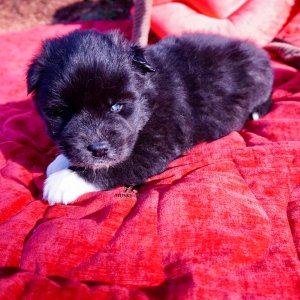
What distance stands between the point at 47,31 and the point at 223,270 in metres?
4.85

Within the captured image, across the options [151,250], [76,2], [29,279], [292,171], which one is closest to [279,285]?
[151,250]

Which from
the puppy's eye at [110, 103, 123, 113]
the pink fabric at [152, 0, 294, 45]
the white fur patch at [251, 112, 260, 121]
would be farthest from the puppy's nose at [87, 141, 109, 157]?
the pink fabric at [152, 0, 294, 45]

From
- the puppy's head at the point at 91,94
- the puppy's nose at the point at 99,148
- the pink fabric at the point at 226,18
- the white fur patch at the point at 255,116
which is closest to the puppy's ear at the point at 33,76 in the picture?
the puppy's head at the point at 91,94

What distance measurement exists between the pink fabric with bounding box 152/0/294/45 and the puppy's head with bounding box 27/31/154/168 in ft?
6.98

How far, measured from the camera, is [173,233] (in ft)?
5.75

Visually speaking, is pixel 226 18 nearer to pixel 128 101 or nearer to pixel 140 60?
pixel 140 60

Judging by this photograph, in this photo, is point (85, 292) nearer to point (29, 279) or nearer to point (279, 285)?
point (29, 279)

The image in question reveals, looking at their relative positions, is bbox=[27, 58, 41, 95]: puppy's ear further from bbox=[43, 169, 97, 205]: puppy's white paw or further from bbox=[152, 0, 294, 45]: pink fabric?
bbox=[152, 0, 294, 45]: pink fabric

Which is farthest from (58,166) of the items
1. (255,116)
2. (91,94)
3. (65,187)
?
(255,116)

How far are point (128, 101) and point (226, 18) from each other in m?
2.81

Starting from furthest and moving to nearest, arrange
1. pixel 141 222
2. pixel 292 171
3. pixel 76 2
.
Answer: pixel 76 2 < pixel 292 171 < pixel 141 222

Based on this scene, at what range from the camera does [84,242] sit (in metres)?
1.75

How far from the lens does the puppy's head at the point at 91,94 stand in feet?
6.79

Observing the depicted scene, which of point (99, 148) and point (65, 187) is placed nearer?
point (99, 148)
